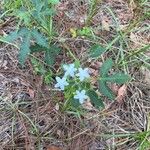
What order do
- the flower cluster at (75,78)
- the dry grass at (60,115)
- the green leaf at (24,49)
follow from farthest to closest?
the dry grass at (60,115)
the green leaf at (24,49)
the flower cluster at (75,78)

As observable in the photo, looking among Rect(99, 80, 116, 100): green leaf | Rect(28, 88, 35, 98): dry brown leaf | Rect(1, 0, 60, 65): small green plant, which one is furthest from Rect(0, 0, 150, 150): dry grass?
Rect(99, 80, 116, 100): green leaf

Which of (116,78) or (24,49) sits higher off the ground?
(24,49)

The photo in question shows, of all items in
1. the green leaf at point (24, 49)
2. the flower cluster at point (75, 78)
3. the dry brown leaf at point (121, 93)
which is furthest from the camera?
the dry brown leaf at point (121, 93)

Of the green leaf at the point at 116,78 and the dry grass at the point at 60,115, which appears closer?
the green leaf at the point at 116,78

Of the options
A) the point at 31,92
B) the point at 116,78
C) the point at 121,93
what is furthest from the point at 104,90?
the point at 31,92

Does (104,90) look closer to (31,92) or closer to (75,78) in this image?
(75,78)

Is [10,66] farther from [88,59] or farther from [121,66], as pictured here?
[121,66]

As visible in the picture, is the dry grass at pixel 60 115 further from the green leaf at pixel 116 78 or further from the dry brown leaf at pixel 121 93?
the green leaf at pixel 116 78

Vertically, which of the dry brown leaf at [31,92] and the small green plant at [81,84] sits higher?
the small green plant at [81,84]

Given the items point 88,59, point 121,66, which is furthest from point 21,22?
point 121,66

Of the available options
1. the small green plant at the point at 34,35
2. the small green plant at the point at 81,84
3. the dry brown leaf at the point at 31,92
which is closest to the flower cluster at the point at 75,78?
the small green plant at the point at 81,84
